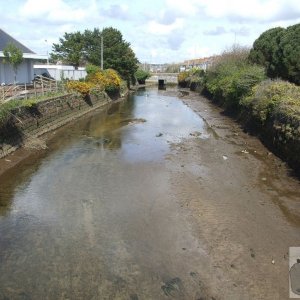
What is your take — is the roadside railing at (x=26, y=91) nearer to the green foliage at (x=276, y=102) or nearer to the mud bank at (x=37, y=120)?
the mud bank at (x=37, y=120)

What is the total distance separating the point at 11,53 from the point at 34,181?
18.7 meters

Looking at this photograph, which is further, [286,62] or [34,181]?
[286,62]

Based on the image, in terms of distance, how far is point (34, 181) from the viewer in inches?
631

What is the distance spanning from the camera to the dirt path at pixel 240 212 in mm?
9070

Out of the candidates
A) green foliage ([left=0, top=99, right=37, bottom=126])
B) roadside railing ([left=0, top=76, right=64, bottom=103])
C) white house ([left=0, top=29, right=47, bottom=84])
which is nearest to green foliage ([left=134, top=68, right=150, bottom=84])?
white house ([left=0, top=29, right=47, bottom=84])

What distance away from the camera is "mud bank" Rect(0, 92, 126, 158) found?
19.7 metres

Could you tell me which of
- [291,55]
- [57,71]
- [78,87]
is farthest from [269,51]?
[57,71]

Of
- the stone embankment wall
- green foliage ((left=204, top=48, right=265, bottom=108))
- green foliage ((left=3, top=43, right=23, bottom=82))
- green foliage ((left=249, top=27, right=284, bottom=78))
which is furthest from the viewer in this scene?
green foliage ((left=249, top=27, right=284, bottom=78))

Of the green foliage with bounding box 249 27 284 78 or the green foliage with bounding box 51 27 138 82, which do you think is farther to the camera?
the green foliage with bounding box 51 27 138 82

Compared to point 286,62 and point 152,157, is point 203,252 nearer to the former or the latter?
point 152,157

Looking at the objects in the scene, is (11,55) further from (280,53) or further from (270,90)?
(280,53)

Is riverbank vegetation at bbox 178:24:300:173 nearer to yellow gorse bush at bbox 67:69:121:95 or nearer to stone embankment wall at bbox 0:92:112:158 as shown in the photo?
yellow gorse bush at bbox 67:69:121:95

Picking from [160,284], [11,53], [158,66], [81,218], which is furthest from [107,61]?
[158,66]

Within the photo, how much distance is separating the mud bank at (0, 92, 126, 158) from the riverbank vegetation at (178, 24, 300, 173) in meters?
12.2
